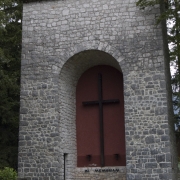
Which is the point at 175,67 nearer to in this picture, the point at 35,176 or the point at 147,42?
the point at 147,42

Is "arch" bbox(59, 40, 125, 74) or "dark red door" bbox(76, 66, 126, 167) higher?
"arch" bbox(59, 40, 125, 74)

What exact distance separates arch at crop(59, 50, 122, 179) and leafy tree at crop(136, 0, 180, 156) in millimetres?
1977

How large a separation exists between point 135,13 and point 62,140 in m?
4.62

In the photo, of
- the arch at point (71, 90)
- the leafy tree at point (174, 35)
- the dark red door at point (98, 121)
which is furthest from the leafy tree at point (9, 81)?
the leafy tree at point (174, 35)

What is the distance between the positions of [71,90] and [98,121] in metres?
1.42

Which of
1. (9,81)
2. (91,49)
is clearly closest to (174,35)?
(91,49)

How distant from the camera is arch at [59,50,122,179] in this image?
12.1m

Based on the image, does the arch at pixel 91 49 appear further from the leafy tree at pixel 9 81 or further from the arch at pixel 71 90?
the leafy tree at pixel 9 81

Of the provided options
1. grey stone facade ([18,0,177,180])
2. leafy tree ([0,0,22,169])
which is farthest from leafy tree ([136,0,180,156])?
leafy tree ([0,0,22,169])

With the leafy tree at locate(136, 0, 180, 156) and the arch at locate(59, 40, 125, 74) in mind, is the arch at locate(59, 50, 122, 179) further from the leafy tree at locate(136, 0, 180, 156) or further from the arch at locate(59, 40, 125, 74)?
the leafy tree at locate(136, 0, 180, 156)

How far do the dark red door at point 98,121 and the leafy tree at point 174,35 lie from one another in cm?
216

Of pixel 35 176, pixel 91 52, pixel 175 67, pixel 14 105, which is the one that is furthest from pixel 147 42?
pixel 14 105

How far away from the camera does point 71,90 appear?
1302 centimetres

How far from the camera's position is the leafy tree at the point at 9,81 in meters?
14.6
